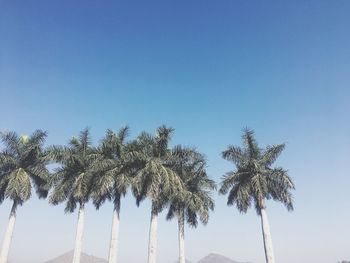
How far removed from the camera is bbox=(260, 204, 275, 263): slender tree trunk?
1264 inches

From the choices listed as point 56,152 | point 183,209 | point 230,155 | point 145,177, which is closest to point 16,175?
point 56,152

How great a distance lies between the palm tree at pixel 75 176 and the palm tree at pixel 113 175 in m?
1.21

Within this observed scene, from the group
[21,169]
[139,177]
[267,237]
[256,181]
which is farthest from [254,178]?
[21,169]

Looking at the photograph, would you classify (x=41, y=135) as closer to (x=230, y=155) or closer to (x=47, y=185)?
(x=47, y=185)

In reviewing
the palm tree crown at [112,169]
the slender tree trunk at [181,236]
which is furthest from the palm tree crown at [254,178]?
the palm tree crown at [112,169]

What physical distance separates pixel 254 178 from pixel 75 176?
1812cm

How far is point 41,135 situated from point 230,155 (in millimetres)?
20892

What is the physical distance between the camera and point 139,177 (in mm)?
32688

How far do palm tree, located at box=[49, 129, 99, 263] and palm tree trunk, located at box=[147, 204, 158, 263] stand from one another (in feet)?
24.5

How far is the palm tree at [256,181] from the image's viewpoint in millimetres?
33469

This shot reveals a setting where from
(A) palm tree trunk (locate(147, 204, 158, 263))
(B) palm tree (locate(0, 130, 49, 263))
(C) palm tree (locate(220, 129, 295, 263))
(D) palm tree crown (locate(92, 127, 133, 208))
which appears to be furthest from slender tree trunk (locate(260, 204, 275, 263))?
(B) palm tree (locate(0, 130, 49, 263))

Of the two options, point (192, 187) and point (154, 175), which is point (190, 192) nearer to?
point (192, 187)

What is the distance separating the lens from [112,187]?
3450 cm

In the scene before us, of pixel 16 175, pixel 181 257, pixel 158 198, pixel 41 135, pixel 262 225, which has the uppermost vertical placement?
pixel 41 135
